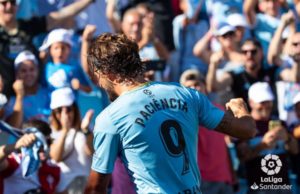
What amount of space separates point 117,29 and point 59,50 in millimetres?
931

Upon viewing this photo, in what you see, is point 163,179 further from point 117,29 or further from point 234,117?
point 117,29

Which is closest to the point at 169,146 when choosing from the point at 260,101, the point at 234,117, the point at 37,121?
the point at 234,117

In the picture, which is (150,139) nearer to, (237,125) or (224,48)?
(237,125)

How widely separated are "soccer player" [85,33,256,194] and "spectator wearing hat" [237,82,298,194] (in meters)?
3.20

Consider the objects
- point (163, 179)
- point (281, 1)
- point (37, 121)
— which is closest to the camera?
point (163, 179)

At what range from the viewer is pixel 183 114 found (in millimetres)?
4051

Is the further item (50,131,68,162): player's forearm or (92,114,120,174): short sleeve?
(50,131,68,162): player's forearm

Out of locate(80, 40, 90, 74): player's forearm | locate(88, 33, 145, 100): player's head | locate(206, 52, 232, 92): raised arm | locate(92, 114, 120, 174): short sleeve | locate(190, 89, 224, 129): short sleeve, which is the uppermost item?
locate(80, 40, 90, 74): player's forearm

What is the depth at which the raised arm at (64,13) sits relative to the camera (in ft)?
28.7

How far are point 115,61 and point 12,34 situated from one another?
4491 mm

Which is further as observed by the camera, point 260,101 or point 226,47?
point 226,47

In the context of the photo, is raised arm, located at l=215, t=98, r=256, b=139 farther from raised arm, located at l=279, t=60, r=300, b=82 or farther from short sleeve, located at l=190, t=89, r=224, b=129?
raised arm, located at l=279, t=60, r=300, b=82

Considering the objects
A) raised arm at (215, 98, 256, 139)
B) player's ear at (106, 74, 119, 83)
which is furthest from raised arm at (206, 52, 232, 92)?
player's ear at (106, 74, 119, 83)

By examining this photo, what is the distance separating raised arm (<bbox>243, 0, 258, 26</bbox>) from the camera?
30.2 feet
